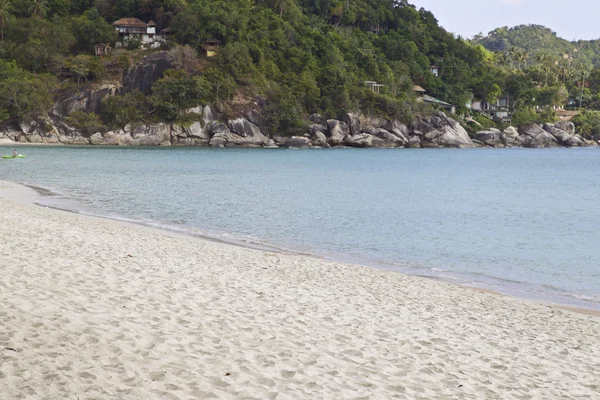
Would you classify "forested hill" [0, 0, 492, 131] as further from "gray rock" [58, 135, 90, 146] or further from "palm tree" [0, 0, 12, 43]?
"gray rock" [58, 135, 90, 146]

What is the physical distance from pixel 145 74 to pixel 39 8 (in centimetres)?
2870

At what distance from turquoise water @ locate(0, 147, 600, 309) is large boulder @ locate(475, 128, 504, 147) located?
206 feet

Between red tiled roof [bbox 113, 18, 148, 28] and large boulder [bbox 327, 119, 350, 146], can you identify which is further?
red tiled roof [bbox 113, 18, 148, 28]

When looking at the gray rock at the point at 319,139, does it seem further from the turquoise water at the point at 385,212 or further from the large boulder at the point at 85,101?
the turquoise water at the point at 385,212

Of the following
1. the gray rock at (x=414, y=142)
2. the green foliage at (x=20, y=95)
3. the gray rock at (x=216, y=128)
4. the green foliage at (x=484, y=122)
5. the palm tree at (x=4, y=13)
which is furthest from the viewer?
the green foliage at (x=484, y=122)

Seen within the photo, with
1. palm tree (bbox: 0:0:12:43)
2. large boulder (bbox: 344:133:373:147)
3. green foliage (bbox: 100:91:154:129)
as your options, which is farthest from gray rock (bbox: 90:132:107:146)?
large boulder (bbox: 344:133:373:147)

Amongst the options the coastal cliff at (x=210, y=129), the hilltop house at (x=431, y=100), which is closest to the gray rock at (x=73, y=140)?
the coastal cliff at (x=210, y=129)

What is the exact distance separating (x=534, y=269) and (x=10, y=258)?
12.9 metres

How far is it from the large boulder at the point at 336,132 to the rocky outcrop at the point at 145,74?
27.9 meters

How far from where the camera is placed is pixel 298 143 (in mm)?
93562

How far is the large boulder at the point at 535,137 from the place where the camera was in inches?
4759

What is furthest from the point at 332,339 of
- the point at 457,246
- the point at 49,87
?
the point at 49,87

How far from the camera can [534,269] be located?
53.1 ft

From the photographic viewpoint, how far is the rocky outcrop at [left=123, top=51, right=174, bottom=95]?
96.9m
